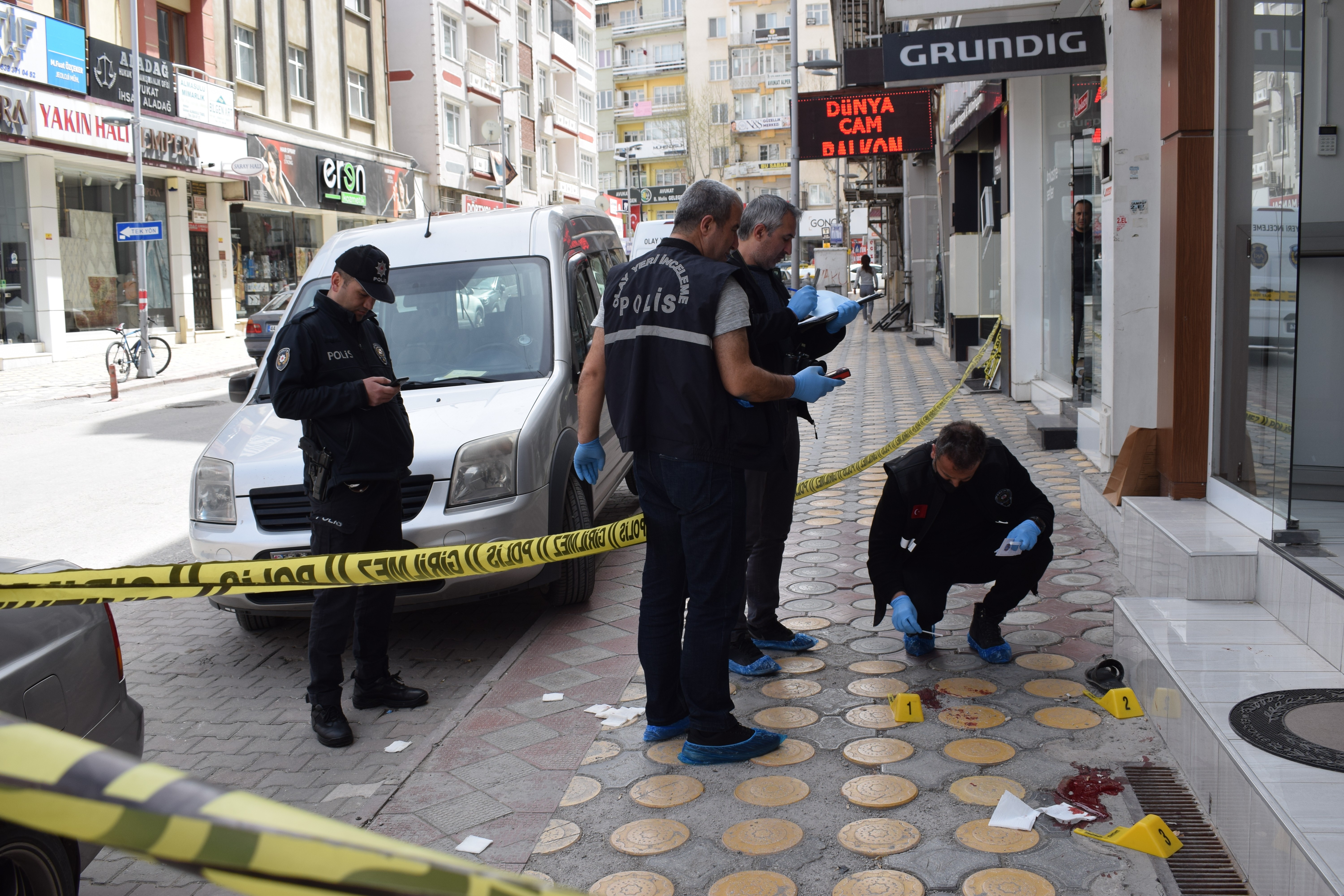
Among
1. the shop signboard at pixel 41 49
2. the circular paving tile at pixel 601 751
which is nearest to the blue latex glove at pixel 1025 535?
the circular paving tile at pixel 601 751

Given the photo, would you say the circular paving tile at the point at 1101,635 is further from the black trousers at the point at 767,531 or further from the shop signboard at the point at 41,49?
the shop signboard at the point at 41,49

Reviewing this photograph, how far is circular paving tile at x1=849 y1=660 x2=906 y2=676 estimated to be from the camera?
4.48 metres

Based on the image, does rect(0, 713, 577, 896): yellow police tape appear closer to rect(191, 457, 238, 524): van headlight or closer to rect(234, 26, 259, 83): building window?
rect(191, 457, 238, 524): van headlight

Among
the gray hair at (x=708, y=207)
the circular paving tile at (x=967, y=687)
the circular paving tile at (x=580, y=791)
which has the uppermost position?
the gray hair at (x=708, y=207)

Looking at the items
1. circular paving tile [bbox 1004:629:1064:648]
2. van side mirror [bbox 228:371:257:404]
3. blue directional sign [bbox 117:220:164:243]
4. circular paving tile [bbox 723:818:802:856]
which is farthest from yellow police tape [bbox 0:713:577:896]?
blue directional sign [bbox 117:220:164:243]

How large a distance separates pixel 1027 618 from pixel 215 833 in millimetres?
4614

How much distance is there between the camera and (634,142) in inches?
3027

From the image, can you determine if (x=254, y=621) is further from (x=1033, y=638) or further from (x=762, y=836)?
(x=1033, y=638)

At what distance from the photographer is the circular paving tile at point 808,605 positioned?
543 centimetres

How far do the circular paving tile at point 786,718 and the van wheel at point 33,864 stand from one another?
2276mm

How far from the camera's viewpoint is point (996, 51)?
8.26 metres

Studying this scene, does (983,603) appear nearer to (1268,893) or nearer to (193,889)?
(1268,893)

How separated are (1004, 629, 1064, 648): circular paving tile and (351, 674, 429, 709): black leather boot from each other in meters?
2.50

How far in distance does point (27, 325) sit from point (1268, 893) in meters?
23.3
